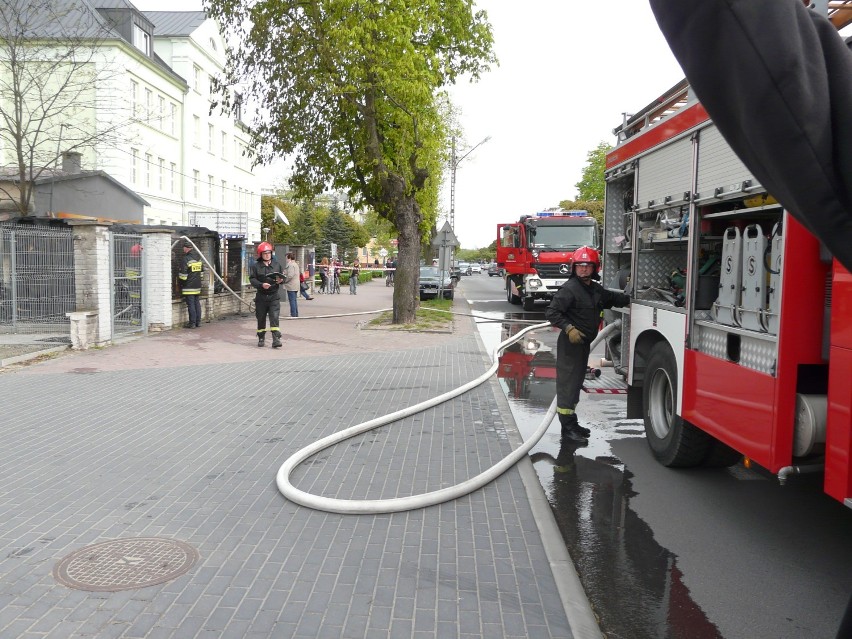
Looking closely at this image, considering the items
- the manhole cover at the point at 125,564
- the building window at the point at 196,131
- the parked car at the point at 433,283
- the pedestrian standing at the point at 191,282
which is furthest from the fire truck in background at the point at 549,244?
the building window at the point at 196,131

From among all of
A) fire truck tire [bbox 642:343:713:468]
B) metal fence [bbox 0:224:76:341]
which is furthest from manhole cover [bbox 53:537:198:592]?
metal fence [bbox 0:224:76:341]

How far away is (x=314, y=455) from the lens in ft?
22.2

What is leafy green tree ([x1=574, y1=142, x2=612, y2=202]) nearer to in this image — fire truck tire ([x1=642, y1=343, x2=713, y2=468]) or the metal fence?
the metal fence

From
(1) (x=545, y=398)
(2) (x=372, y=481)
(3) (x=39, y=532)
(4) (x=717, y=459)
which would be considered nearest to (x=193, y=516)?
(3) (x=39, y=532)

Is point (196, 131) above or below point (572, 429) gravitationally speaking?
above

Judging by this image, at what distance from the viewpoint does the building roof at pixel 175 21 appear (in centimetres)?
4706

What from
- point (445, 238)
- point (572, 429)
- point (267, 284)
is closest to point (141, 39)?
point (445, 238)

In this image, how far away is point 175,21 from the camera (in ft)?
160

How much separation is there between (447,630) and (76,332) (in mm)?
11639

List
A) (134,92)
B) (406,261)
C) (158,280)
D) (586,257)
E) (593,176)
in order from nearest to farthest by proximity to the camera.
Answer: (586,257), (158,280), (406,261), (134,92), (593,176)

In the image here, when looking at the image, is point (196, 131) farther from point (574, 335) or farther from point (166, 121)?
point (574, 335)

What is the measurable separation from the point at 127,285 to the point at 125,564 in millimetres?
12484

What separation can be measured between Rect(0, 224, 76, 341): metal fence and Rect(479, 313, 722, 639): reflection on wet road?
9468 millimetres

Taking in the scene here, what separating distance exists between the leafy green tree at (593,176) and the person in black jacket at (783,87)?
7131cm
